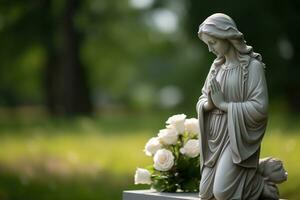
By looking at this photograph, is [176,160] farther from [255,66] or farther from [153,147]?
[255,66]

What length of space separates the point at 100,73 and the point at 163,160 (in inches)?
1496

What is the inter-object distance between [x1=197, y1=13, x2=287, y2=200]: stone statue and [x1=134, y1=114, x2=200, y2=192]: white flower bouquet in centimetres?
84

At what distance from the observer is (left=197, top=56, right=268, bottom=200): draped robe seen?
670 cm

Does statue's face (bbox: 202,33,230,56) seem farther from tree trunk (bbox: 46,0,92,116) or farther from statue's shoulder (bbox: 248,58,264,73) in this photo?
tree trunk (bbox: 46,0,92,116)

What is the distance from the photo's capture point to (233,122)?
6719 mm

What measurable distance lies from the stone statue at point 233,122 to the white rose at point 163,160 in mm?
767

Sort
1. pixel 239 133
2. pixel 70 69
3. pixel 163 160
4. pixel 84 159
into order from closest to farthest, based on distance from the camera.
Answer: pixel 239 133 → pixel 163 160 → pixel 84 159 → pixel 70 69

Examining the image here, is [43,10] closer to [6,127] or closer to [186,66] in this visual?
[6,127]

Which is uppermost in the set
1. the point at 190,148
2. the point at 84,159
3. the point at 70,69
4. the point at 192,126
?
the point at 70,69

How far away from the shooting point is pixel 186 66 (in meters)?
40.0

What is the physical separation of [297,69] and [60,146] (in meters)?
8.12

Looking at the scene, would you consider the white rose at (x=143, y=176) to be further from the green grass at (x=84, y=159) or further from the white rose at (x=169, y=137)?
the green grass at (x=84, y=159)

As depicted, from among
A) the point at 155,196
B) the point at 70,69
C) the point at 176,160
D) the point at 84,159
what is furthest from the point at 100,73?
the point at 155,196

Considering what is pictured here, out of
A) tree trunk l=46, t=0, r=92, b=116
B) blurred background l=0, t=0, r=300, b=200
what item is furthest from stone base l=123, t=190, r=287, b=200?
tree trunk l=46, t=0, r=92, b=116
